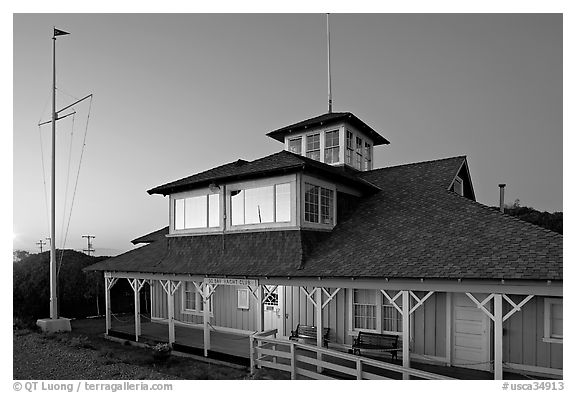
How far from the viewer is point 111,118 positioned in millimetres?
13086

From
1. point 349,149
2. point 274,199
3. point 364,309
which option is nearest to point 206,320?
point 274,199

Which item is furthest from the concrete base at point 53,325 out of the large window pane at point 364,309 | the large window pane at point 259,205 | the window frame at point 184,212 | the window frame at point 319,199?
the large window pane at point 364,309

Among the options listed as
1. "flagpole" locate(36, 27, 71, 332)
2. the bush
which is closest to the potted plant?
"flagpole" locate(36, 27, 71, 332)

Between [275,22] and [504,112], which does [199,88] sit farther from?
[504,112]

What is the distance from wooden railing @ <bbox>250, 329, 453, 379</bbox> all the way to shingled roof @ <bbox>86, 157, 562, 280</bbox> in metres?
1.65

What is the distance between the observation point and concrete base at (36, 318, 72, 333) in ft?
45.5

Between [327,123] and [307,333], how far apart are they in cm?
740

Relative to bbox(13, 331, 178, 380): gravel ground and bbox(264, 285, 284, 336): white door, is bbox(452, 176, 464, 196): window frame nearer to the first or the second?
bbox(264, 285, 284, 336): white door

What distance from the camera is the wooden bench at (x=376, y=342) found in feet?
31.7

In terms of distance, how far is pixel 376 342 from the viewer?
10.2 meters

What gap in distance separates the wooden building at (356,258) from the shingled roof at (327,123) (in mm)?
73

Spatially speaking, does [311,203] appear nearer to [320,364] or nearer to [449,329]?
[320,364]
